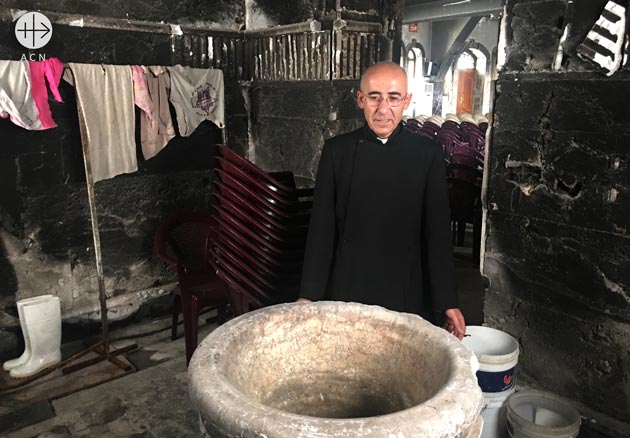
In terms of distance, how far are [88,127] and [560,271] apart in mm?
3643

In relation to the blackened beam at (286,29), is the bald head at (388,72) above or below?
below

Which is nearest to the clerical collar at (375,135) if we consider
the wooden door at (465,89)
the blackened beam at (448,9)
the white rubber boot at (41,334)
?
the white rubber boot at (41,334)

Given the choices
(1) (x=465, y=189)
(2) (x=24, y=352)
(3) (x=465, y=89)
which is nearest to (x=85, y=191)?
(2) (x=24, y=352)

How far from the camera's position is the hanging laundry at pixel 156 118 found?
4.66m

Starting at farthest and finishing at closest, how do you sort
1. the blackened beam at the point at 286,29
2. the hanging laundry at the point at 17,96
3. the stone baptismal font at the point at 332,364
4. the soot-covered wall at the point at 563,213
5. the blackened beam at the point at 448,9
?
1. the blackened beam at the point at 448,9
2. the blackened beam at the point at 286,29
3. the hanging laundry at the point at 17,96
4. the soot-covered wall at the point at 563,213
5. the stone baptismal font at the point at 332,364

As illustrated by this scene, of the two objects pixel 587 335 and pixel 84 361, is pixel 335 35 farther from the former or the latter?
pixel 84 361

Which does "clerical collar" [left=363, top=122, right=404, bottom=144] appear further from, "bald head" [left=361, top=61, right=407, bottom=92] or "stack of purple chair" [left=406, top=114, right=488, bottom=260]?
"stack of purple chair" [left=406, top=114, right=488, bottom=260]

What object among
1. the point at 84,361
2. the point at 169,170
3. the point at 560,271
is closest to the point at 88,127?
the point at 169,170

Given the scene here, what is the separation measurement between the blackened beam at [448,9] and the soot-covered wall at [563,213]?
9.97 m

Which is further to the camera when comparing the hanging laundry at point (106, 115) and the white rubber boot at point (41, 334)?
the hanging laundry at point (106, 115)

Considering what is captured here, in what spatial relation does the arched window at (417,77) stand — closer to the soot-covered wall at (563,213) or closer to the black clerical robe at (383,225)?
the soot-covered wall at (563,213)

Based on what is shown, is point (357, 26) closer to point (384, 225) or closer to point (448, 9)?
point (384, 225)

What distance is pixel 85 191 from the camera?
4.65 m

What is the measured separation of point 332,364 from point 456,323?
82cm
